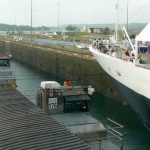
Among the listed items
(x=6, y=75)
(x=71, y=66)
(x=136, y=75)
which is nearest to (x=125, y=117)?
(x=136, y=75)

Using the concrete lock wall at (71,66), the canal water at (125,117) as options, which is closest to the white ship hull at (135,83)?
the canal water at (125,117)

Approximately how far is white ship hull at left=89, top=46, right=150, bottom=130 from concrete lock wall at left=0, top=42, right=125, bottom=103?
9304mm

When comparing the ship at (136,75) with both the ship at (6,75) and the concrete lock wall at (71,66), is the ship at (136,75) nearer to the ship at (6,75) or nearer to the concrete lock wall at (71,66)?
the ship at (6,75)

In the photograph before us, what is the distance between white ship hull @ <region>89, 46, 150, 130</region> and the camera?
2146cm

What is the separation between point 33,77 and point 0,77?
28.7 metres

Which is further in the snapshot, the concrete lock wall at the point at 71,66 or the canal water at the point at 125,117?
the concrete lock wall at the point at 71,66

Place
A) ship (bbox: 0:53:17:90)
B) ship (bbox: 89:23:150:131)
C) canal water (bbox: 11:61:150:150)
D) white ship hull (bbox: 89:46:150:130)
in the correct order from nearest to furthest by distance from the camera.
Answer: white ship hull (bbox: 89:46:150:130) < ship (bbox: 89:23:150:131) < canal water (bbox: 11:61:150:150) < ship (bbox: 0:53:17:90)

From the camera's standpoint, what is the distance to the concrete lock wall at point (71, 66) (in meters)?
40.2

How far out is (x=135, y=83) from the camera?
22984 mm

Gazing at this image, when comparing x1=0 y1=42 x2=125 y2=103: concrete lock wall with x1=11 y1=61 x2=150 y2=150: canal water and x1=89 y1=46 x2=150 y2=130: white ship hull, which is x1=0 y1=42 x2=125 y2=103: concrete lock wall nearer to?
x1=11 y1=61 x2=150 y2=150: canal water

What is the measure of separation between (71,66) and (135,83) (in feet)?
97.0

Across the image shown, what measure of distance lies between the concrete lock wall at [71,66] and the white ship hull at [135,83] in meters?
9.30

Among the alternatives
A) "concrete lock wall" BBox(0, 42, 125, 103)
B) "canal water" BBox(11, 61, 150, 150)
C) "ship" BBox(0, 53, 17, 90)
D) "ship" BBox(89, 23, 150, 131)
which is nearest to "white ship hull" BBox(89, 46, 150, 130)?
"ship" BBox(89, 23, 150, 131)

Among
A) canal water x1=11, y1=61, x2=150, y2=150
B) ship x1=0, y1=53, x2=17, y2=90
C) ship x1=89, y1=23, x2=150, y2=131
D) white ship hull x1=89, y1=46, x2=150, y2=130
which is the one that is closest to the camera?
white ship hull x1=89, y1=46, x2=150, y2=130
